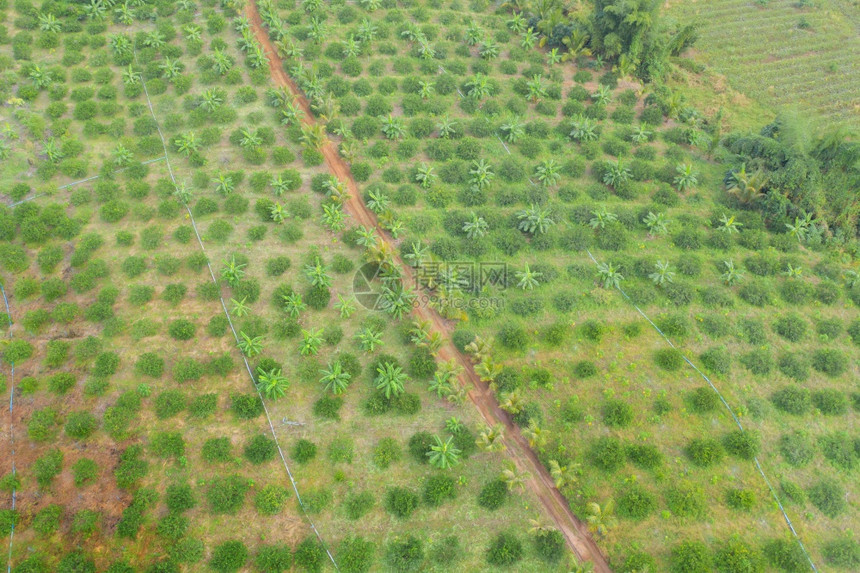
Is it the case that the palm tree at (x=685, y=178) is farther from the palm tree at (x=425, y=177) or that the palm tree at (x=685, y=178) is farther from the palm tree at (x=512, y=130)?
the palm tree at (x=425, y=177)

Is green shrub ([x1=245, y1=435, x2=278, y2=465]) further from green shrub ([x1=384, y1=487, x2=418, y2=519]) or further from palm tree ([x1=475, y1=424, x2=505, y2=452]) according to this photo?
palm tree ([x1=475, y1=424, x2=505, y2=452])

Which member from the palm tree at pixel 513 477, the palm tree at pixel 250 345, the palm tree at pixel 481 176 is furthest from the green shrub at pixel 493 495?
the palm tree at pixel 481 176

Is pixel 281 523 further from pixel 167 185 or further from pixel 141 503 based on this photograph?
pixel 167 185

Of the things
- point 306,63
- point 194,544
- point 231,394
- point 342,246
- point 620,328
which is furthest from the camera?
point 306,63

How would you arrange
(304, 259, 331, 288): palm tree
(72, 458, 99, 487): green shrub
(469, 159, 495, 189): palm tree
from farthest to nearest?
1. (469, 159, 495, 189): palm tree
2. (304, 259, 331, 288): palm tree
3. (72, 458, 99, 487): green shrub

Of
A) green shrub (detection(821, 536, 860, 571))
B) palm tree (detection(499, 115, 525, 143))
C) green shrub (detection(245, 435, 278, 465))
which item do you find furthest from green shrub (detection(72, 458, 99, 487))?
green shrub (detection(821, 536, 860, 571))

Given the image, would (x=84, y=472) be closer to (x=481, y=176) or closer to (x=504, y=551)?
(x=504, y=551)

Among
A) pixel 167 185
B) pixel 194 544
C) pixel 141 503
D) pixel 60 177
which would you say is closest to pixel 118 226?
pixel 167 185
